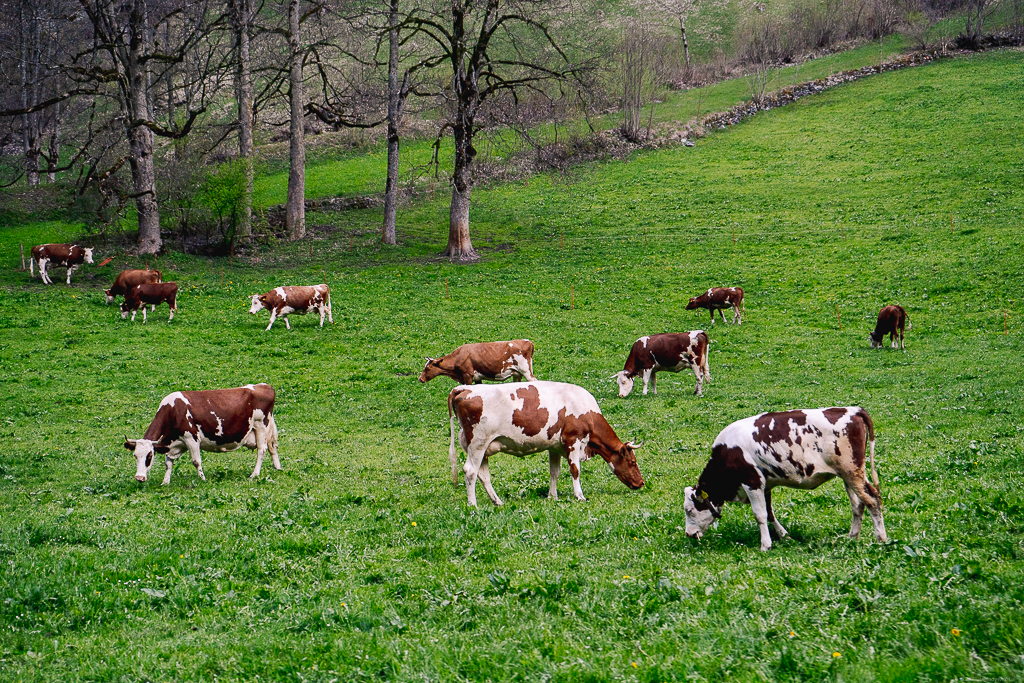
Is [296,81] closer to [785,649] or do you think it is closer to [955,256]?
[955,256]

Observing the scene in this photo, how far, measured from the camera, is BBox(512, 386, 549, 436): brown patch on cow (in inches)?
522

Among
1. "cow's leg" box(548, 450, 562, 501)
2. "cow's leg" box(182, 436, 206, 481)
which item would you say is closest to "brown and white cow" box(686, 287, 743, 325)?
"cow's leg" box(548, 450, 562, 501)

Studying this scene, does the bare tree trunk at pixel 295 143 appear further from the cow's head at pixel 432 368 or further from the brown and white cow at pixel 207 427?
the brown and white cow at pixel 207 427

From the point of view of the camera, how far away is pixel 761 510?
9.61m

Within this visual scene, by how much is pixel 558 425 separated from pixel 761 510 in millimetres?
4383

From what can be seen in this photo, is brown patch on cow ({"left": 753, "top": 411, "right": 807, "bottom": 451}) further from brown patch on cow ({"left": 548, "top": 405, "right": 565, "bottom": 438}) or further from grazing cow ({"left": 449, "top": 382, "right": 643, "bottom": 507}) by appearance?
brown patch on cow ({"left": 548, "top": 405, "right": 565, "bottom": 438})

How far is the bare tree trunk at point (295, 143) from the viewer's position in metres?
39.7

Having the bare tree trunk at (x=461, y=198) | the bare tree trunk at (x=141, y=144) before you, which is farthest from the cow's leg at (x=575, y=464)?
the bare tree trunk at (x=141, y=144)

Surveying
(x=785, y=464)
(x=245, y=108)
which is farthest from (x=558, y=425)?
(x=245, y=108)

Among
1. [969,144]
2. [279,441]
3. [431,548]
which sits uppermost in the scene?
[969,144]

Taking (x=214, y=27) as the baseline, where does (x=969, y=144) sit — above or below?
below

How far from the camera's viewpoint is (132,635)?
7711mm

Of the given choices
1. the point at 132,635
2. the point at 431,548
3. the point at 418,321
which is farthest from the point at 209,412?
the point at 418,321

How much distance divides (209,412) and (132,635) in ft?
27.5
